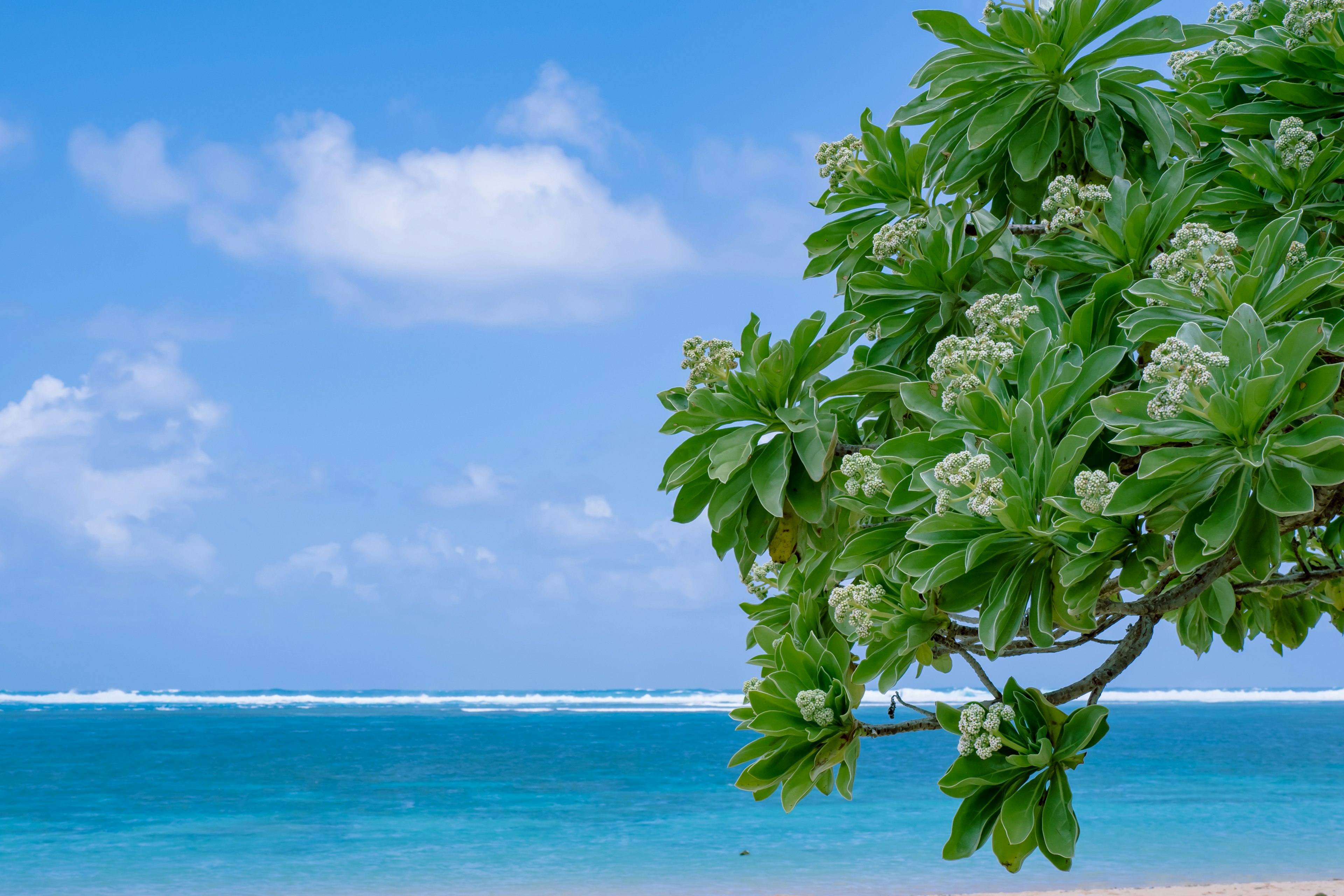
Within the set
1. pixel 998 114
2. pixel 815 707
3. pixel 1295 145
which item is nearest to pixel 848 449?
pixel 815 707

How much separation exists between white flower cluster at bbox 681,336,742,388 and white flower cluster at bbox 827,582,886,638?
0.53 meters

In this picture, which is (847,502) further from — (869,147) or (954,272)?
(869,147)

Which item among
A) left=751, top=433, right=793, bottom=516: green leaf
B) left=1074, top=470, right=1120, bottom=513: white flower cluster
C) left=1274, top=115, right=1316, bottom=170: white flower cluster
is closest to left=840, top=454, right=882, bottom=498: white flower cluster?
left=751, top=433, right=793, bottom=516: green leaf

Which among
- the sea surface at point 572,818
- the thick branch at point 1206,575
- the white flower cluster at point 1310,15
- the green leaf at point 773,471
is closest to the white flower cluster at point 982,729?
the thick branch at point 1206,575

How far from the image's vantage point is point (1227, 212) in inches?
94.3

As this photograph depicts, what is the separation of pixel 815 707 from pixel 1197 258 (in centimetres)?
111

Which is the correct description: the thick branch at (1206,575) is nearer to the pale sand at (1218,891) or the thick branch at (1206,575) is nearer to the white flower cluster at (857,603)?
the white flower cluster at (857,603)

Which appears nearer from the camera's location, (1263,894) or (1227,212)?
(1227,212)

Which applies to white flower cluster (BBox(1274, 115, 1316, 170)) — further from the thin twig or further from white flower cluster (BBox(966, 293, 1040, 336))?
the thin twig

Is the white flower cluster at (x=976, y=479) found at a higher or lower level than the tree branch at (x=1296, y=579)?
higher

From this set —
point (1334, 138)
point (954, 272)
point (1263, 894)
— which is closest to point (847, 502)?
point (954, 272)

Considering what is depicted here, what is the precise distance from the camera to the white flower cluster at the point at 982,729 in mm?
1979

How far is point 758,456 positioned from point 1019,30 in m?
1.09

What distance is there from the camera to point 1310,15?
7.29 ft
